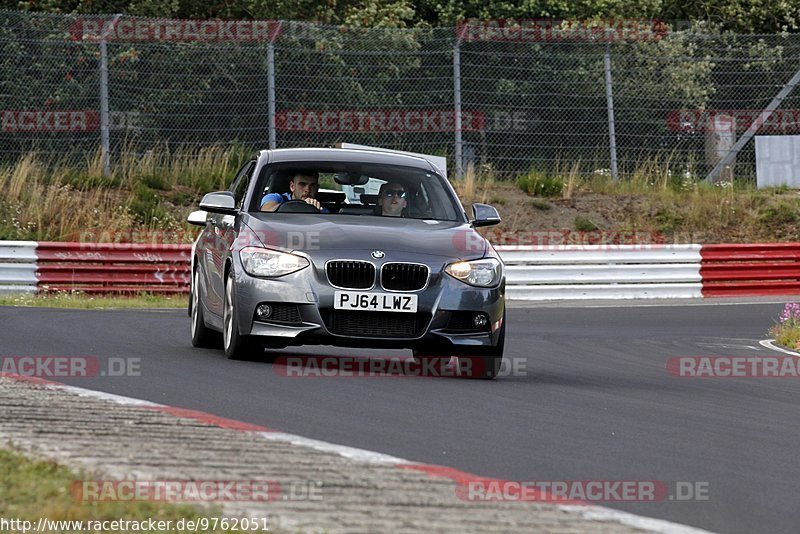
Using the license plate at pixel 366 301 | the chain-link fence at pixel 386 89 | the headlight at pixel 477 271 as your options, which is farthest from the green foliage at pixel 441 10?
the license plate at pixel 366 301

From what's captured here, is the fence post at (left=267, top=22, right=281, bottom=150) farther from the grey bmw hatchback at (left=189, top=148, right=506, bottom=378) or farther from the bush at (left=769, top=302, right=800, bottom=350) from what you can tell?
the grey bmw hatchback at (left=189, top=148, right=506, bottom=378)

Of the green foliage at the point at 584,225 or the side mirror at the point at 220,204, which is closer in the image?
the side mirror at the point at 220,204

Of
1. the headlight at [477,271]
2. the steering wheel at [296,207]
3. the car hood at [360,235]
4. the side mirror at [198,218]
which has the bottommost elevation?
the headlight at [477,271]

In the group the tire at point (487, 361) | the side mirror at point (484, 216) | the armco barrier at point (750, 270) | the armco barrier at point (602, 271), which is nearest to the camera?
the tire at point (487, 361)

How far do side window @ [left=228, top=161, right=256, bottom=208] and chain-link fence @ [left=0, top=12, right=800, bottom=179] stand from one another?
11705 millimetres

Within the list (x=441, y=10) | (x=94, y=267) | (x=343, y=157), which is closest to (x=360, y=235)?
(x=343, y=157)

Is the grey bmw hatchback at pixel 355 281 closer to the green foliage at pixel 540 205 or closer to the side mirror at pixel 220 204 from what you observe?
the side mirror at pixel 220 204

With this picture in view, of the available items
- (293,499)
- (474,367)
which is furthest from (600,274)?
(293,499)

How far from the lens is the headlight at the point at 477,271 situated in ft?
33.3

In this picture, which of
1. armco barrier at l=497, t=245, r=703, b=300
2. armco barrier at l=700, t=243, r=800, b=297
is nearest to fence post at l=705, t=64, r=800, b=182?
armco barrier at l=700, t=243, r=800, b=297

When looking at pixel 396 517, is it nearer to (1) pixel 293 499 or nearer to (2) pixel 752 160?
(1) pixel 293 499

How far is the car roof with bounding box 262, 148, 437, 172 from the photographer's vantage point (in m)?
11.6

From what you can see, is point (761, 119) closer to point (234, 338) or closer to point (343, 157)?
point (343, 157)

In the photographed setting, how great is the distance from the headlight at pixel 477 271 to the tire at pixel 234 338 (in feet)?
4.56
